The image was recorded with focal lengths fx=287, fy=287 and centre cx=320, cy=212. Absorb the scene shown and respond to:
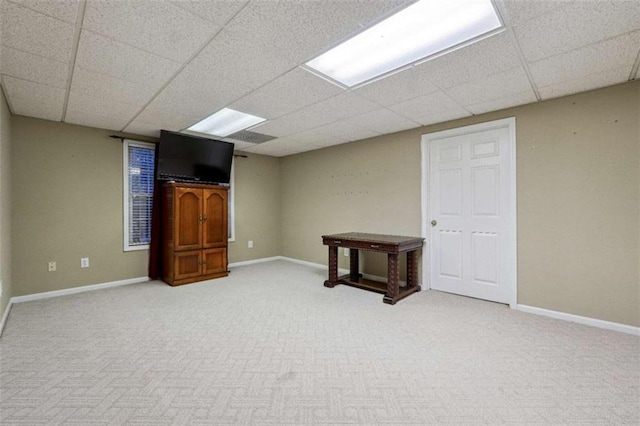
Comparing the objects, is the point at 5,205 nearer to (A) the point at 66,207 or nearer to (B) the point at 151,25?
(A) the point at 66,207

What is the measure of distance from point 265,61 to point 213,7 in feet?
2.01

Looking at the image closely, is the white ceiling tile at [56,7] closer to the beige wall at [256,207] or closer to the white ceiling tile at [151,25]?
the white ceiling tile at [151,25]

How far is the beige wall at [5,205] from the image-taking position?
2.76 meters

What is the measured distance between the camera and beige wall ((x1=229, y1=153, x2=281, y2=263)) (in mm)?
5637

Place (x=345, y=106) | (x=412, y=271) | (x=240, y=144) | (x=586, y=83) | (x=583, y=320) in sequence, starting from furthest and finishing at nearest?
(x=240, y=144) < (x=412, y=271) < (x=345, y=106) < (x=583, y=320) < (x=586, y=83)

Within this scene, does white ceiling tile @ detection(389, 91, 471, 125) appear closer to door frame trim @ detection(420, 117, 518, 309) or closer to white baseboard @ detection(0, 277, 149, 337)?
door frame trim @ detection(420, 117, 518, 309)

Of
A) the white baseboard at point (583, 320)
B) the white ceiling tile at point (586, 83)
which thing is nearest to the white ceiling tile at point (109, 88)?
the white ceiling tile at point (586, 83)

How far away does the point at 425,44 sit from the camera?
2.08 m

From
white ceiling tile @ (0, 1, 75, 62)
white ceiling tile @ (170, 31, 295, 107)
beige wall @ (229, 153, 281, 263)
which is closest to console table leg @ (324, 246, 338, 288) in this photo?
beige wall @ (229, 153, 281, 263)

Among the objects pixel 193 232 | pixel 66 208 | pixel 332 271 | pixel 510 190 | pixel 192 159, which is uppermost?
pixel 192 159

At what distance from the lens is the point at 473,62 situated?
2230 millimetres

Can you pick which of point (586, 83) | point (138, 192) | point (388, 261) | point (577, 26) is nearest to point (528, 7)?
point (577, 26)

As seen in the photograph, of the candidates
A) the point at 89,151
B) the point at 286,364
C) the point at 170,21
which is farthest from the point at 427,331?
the point at 89,151

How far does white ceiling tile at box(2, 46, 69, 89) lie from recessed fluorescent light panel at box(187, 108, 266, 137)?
1397 mm
